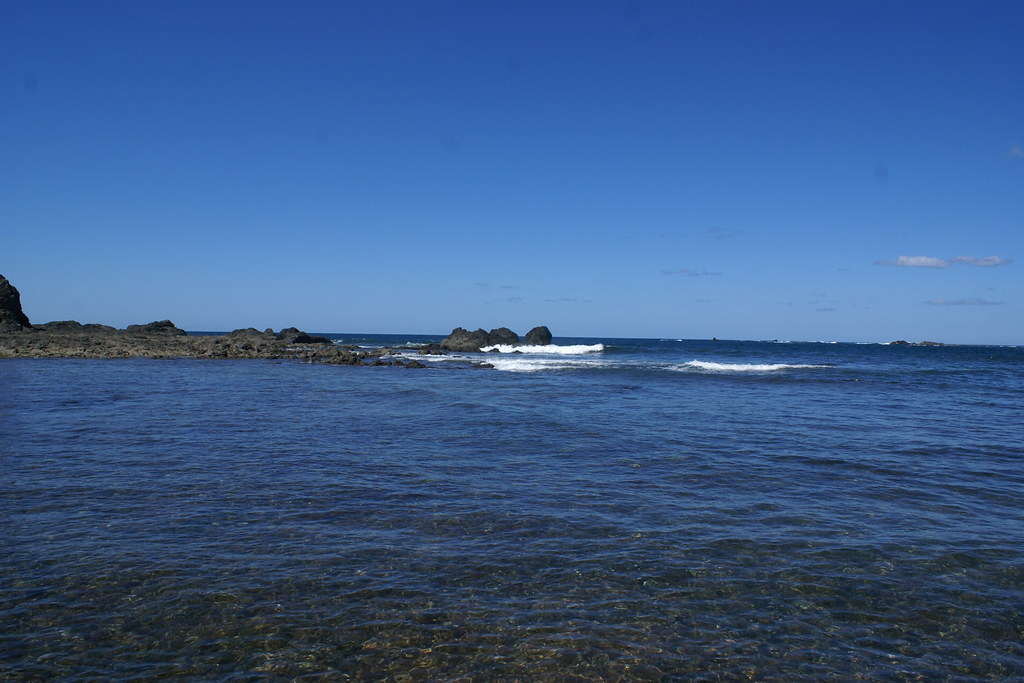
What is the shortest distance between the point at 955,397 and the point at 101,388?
43684 millimetres

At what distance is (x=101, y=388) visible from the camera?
28031 millimetres

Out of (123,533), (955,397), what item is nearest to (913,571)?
(123,533)

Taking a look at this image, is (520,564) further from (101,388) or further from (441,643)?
(101,388)

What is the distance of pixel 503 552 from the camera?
8508 millimetres

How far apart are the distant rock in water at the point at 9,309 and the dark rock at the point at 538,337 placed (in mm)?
69150

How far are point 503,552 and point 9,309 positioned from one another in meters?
79.9

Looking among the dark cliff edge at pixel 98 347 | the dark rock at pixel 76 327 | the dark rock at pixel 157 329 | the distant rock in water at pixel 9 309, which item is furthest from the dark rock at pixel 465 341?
the distant rock in water at pixel 9 309

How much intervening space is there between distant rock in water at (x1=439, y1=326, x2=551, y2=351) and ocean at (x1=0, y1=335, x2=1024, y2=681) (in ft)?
227

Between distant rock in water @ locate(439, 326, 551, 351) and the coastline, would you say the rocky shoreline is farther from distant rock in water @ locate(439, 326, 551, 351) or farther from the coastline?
distant rock in water @ locate(439, 326, 551, 351)

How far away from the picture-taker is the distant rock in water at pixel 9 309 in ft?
206

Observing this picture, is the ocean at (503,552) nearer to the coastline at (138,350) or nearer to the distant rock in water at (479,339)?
the coastline at (138,350)

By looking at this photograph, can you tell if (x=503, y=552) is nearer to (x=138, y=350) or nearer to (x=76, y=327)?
(x=138, y=350)

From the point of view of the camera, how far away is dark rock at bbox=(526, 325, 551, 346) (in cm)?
10262

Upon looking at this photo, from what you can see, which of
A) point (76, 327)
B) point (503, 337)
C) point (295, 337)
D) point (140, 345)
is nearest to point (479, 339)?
point (503, 337)
